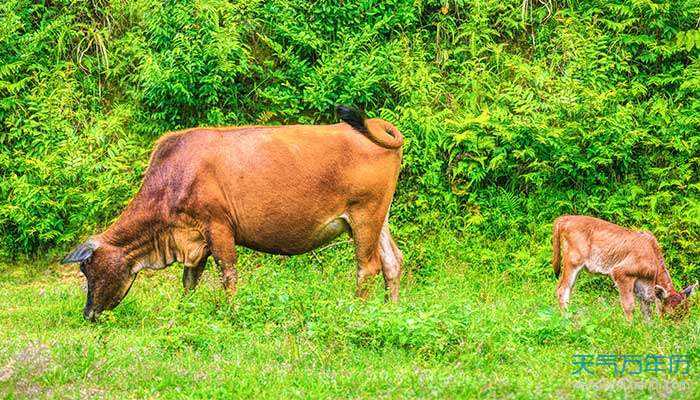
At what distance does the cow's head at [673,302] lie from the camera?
1091cm

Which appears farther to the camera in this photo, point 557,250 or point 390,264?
point 390,264

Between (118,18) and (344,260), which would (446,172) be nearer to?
(344,260)

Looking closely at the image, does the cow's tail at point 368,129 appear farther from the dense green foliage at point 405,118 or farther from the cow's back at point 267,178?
the dense green foliage at point 405,118

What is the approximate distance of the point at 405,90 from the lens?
48.1 ft

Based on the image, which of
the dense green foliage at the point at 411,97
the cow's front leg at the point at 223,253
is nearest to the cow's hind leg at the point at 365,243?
the cow's front leg at the point at 223,253

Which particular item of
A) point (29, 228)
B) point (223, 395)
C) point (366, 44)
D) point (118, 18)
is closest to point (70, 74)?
point (118, 18)

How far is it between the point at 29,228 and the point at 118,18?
374cm

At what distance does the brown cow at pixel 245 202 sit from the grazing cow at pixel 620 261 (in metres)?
2.05

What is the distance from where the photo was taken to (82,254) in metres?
11.1

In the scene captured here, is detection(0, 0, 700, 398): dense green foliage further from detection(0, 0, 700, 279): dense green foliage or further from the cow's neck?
the cow's neck

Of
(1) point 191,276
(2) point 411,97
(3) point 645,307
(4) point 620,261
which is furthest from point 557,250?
(1) point 191,276

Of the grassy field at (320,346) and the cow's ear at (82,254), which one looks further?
the cow's ear at (82,254)

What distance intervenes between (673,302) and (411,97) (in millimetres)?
5066

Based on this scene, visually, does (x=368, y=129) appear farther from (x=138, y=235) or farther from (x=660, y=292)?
Result: (x=660, y=292)
